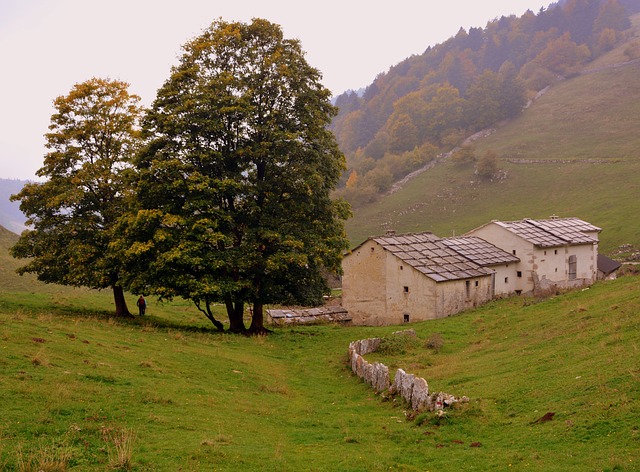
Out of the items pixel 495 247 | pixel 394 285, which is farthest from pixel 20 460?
pixel 495 247

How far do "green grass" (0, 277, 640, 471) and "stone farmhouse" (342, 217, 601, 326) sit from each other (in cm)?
1429

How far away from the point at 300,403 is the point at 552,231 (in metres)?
39.8

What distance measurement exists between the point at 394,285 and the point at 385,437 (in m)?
29.0

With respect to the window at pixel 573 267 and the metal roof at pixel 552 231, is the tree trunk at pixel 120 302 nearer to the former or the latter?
the metal roof at pixel 552 231

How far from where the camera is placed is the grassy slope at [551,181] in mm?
93000

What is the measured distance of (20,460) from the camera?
403 inches

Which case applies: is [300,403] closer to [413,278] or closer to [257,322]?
[257,322]

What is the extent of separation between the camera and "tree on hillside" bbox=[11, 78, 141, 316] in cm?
3203

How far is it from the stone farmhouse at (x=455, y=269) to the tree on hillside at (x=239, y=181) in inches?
427

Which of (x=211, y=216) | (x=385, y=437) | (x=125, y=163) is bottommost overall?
(x=385, y=437)

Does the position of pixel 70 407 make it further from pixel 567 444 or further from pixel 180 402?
pixel 567 444

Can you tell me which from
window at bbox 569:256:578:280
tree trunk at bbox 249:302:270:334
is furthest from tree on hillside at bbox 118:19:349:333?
window at bbox 569:256:578:280

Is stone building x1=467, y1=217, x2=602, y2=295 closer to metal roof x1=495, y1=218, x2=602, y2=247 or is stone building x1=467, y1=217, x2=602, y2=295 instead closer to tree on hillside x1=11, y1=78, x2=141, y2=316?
metal roof x1=495, y1=218, x2=602, y2=247

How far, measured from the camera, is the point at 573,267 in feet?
171
